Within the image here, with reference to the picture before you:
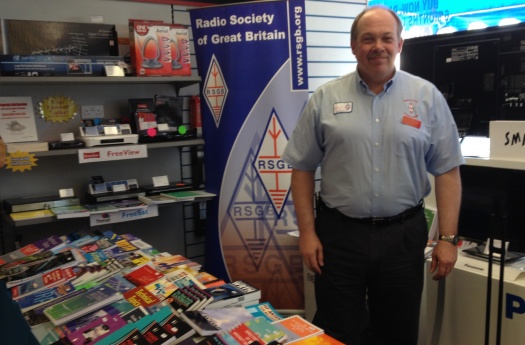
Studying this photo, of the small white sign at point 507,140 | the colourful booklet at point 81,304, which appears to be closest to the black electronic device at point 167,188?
the colourful booklet at point 81,304

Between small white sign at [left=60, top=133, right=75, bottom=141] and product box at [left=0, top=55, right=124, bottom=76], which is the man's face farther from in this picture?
small white sign at [left=60, top=133, right=75, bottom=141]

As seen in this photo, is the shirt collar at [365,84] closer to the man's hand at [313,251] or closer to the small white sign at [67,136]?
the man's hand at [313,251]

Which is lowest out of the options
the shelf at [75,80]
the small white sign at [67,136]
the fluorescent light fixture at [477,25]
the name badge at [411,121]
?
the small white sign at [67,136]

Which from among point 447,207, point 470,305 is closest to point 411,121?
point 447,207

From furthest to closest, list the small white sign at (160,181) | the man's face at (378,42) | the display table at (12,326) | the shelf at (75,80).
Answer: the small white sign at (160,181), the shelf at (75,80), the man's face at (378,42), the display table at (12,326)

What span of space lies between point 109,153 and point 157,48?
73 cm

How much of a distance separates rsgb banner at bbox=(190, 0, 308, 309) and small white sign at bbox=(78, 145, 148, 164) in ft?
1.54

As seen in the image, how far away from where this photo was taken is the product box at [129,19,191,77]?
10.1 feet

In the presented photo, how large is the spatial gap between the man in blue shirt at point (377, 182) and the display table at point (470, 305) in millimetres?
171

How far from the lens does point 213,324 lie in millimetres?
1462

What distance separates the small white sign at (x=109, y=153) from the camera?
2943 mm

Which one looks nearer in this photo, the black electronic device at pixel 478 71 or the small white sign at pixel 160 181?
the black electronic device at pixel 478 71

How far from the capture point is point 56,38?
304 cm

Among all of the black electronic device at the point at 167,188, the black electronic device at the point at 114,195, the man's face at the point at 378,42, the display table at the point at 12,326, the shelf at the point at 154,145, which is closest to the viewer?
the display table at the point at 12,326
